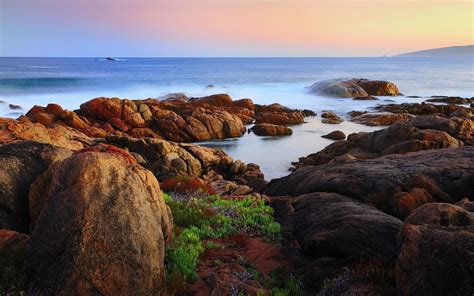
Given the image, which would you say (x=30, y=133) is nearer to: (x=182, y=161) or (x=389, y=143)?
(x=182, y=161)

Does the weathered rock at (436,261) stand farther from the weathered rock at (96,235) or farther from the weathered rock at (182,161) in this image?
A: the weathered rock at (182,161)

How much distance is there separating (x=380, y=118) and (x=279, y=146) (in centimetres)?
1781

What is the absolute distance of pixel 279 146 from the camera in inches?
1548

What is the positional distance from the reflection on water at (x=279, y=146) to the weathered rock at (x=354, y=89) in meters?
30.3

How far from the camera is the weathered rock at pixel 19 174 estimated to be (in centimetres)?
984

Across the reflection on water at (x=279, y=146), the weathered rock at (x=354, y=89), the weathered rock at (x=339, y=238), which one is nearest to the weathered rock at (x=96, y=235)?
the weathered rock at (x=339, y=238)

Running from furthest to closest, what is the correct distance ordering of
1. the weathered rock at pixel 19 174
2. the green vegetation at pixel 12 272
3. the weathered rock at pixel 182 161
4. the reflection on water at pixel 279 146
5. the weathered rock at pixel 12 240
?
the reflection on water at pixel 279 146
the weathered rock at pixel 182 161
the weathered rock at pixel 19 174
the weathered rock at pixel 12 240
the green vegetation at pixel 12 272

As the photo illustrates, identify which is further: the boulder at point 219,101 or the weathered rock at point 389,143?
the boulder at point 219,101

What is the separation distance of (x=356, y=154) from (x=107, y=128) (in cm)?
2400

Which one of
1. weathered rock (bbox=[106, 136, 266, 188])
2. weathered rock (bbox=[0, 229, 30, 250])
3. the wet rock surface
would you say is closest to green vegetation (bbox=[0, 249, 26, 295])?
weathered rock (bbox=[0, 229, 30, 250])

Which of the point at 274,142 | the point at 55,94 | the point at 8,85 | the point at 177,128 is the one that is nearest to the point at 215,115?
the point at 177,128

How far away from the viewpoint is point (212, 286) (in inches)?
351

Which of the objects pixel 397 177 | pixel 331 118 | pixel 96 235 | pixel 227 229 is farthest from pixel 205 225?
pixel 331 118

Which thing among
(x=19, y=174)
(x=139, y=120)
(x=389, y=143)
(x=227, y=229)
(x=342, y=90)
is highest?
(x=342, y=90)
